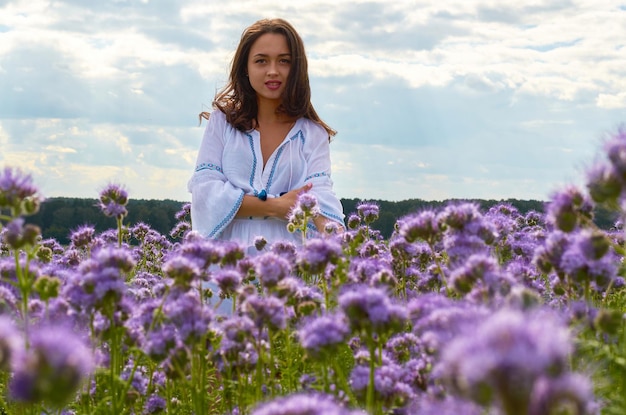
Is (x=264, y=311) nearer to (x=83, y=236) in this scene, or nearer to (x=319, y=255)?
(x=319, y=255)

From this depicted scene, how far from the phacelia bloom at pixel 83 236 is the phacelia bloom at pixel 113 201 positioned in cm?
156

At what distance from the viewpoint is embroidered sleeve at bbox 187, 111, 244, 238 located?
896 centimetres

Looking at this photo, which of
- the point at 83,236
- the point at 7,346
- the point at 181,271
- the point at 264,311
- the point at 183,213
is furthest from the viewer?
the point at 183,213

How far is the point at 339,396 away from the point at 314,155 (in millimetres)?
6375

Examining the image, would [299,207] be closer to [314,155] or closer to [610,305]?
[610,305]

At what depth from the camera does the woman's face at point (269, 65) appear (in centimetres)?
928

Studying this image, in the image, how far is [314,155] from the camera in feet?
31.4

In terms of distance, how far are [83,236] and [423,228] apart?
418 centimetres

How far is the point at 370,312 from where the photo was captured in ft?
9.62

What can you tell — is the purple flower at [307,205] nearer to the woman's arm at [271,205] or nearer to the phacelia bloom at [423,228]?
the phacelia bloom at [423,228]

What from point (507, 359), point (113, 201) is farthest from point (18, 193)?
point (507, 359)

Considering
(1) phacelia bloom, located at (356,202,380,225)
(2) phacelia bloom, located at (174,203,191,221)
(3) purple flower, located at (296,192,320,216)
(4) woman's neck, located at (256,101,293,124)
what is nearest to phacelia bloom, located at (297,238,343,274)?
(3) purple flower, located at (296,192,320,216)

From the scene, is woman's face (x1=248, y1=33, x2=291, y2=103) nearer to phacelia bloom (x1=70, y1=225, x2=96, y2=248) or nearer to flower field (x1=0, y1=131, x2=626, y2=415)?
phacelia bloom (x1=70, y1=225, x2=96, y2=248)

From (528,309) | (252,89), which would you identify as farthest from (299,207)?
(252,89)
